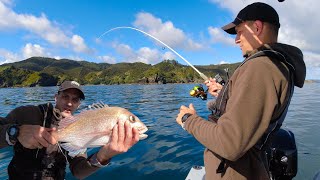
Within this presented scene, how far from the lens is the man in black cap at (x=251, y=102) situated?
2.86 metres

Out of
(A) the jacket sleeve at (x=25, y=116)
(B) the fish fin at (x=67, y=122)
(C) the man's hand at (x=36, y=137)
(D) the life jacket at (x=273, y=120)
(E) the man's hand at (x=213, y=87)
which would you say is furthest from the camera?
(E) the man's hand at (x=213, y=87)

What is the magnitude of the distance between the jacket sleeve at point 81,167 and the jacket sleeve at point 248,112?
8.03ft

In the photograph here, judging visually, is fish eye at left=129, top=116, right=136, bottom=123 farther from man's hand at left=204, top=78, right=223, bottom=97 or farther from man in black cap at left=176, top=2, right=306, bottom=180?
man's hand at left=204, top=78, right=223, bottom=97

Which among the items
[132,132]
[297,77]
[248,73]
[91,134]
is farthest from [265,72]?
[91,134]

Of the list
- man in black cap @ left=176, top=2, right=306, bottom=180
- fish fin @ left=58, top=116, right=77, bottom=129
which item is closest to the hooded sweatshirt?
man in black cap @ left=176, top=2, right=306, bottom=180

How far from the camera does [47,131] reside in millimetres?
3422

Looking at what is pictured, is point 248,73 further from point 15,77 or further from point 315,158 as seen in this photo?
point 15,77

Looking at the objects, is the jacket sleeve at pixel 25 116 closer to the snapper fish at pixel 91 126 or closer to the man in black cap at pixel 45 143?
the man in black cap at pixel 45 143

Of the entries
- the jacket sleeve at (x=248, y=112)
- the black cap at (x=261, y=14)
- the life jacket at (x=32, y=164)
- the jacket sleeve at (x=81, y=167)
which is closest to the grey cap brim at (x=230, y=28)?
the black cap at (x=261, y=14)

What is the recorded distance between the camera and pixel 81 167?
480cm

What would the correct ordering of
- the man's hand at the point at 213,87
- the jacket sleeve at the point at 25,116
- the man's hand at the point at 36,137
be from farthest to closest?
1. the man's hand at the point at 213,87
2. the jacket sleeve at the point at 25,116
3. the man's hand at the point at 36,137

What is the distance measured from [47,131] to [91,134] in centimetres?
51

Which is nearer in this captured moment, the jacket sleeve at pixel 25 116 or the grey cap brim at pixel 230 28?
the grey cap brim at pixel 230 28

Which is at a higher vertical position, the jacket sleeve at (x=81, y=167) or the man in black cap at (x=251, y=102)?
the man in black cap at (x=251, y=102)
